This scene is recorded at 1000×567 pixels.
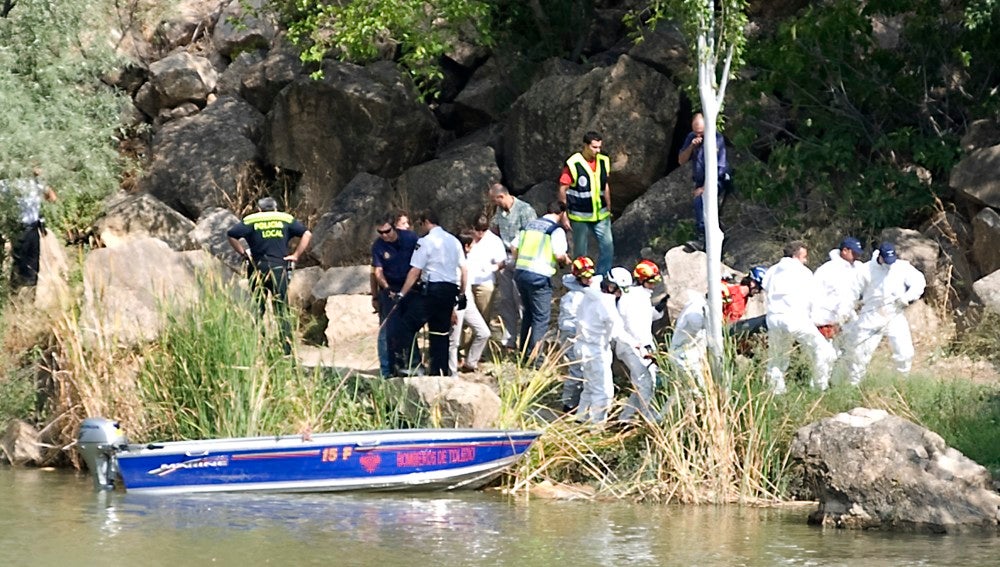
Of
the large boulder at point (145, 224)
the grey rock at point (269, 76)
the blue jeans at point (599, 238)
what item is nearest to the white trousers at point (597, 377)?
the blue jeans at point (599, 238)

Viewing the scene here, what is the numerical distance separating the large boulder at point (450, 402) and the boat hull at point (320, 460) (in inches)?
27.2

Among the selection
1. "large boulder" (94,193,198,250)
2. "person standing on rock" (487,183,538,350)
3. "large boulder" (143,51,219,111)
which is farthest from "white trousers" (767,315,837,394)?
"large boulder" (143,51,219,111)

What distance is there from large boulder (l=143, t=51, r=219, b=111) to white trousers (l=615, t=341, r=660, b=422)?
14.7m

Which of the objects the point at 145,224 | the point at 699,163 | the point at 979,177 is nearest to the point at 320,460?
the point at 699,163

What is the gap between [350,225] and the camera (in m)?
25.1

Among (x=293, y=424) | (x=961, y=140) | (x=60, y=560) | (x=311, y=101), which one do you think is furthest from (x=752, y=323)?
(x=311, y=101)

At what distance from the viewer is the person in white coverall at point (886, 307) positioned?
56.0 ft

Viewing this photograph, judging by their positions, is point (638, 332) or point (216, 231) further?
point (216, 231)

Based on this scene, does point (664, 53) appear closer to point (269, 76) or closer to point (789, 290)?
point (269, 76)

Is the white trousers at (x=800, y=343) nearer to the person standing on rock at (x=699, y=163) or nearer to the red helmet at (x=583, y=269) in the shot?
the red helmet at (x=583, y=269)

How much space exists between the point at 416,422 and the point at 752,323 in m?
3.59

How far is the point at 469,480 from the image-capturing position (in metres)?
15.6

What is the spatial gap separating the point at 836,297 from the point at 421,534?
5892 mm

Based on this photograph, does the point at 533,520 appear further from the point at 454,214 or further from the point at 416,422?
the point at 454,214
